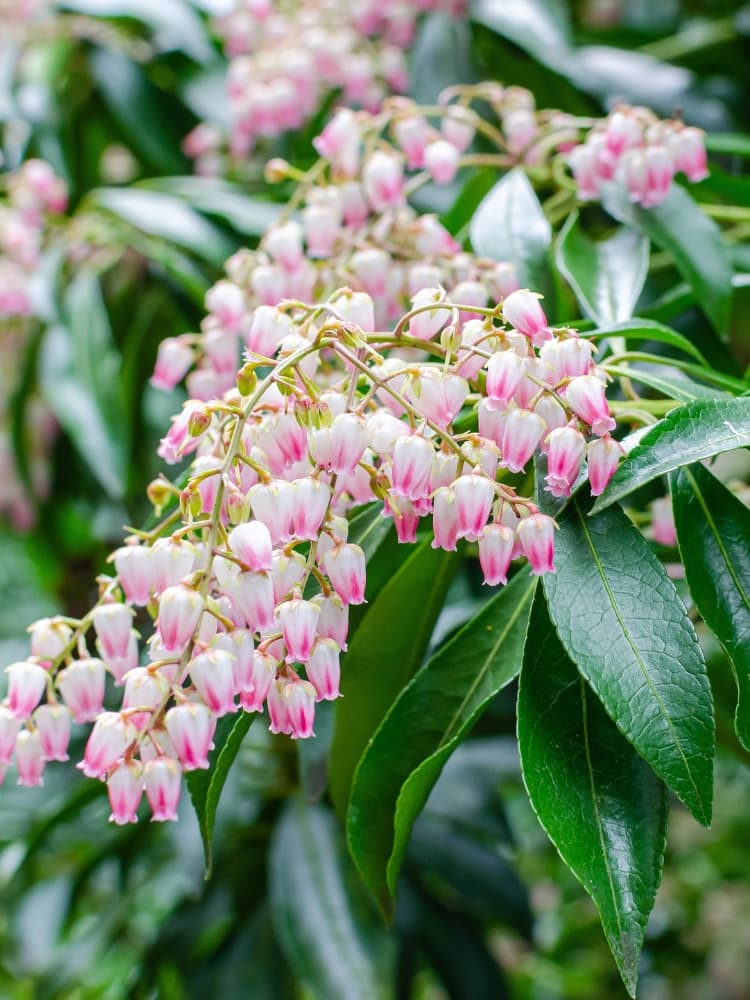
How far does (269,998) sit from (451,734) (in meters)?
0.90

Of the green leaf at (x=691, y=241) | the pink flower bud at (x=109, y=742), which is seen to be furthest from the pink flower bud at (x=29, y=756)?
the green leaf at (x=691, y=241)

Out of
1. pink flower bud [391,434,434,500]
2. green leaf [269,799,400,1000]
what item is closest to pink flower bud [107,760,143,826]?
pink flower bud [391,434,434,500]

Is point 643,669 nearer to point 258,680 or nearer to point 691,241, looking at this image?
point 258,680

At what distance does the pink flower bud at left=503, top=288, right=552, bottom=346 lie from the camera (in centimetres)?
62

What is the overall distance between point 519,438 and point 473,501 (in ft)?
0.14

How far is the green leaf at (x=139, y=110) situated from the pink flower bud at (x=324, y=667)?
3.88 feet

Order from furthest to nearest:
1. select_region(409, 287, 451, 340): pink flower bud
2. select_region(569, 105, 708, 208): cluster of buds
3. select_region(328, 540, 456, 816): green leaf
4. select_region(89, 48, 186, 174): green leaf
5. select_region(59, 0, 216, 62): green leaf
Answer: select_region(89, 48, 186, 174): green leaf, select_region(59, 0, 216, 62): green leaf, select_region(569, 105, 708, 208): cluster of buds, select_region(328, 540, 456, 816): green leaf, select_region(409, 287, 451, 340): pink flower bud

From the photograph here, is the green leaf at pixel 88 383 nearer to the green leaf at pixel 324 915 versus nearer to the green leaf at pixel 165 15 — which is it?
the green leaf at pixel 165 15

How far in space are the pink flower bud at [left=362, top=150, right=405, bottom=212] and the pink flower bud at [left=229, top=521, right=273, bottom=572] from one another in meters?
0.46

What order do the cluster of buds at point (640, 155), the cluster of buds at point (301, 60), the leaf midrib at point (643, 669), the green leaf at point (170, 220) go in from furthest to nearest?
the cluster of buds at point (301, 60), the green leaf at point (170, 220), the cluster of buds at point (640, 155), the leaf midrib at point (643, 669)

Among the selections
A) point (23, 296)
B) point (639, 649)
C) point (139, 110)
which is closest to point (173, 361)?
point (639, 649)

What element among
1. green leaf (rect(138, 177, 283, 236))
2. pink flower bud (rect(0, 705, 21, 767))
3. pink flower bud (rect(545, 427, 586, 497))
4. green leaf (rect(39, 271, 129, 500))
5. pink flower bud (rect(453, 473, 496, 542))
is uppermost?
pink flower bud (rect(545, 427, 586, 497))

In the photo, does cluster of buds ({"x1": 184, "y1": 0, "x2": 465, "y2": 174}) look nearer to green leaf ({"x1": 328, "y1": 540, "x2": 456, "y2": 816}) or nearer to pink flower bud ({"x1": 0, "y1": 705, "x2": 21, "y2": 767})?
green leaf ({"x1": 328, "y1": 540, "x2": 456, "y2": 816})

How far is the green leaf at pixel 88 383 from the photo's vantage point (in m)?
1.24
